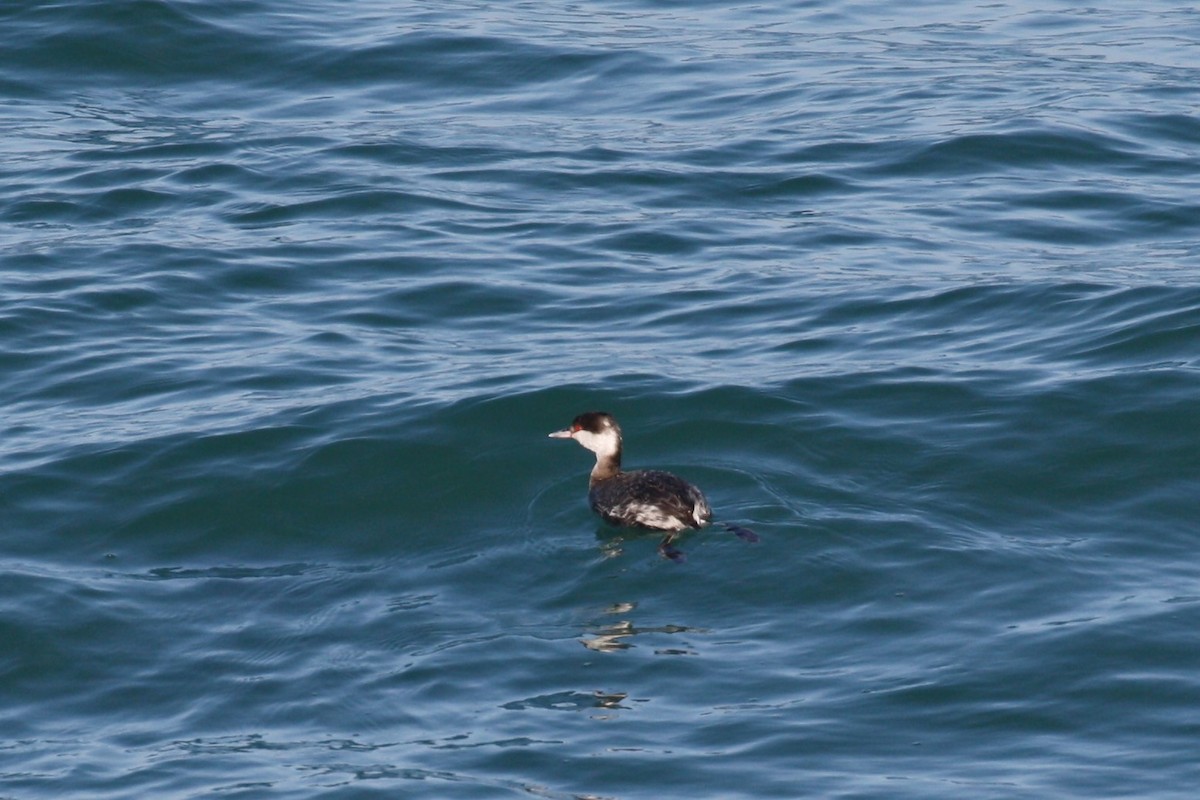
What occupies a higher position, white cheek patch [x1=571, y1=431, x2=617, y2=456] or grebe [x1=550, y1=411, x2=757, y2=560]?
white cheek patch [x1=571, y1=431, x2=617, y2=456]

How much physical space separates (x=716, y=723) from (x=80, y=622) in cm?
420

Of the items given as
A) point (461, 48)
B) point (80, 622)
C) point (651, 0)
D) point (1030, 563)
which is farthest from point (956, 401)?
point (651, 0)

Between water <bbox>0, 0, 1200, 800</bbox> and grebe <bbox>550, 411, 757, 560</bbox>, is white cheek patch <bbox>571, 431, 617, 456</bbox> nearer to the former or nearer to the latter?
grebe <bbox>550, 411, 757, 560</bbox>

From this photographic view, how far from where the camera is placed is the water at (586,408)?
988 centimetres

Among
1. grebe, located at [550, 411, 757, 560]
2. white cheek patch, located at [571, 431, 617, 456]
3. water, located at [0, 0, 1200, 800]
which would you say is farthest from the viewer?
white cheek patch, located at [571, 431, 617, 456]

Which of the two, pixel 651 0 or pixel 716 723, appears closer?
pixel 716 723

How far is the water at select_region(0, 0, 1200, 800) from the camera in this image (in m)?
9.88

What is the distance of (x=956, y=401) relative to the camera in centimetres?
1413

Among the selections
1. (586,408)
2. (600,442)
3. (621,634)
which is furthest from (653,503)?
(586,408)

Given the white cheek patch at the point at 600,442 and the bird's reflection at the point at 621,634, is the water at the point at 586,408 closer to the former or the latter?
the bird's reflection at the point at 621,634

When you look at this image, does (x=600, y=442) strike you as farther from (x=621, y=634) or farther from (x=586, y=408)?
(x=621, y=634)

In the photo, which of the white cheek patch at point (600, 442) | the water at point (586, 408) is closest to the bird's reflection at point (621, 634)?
the water at point (586, 408)

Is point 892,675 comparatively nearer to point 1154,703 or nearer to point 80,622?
point 1154,703

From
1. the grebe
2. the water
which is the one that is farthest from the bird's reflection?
the grebe
